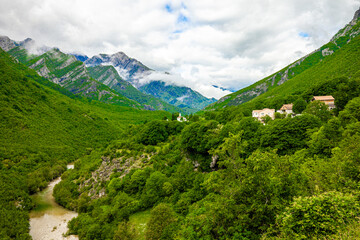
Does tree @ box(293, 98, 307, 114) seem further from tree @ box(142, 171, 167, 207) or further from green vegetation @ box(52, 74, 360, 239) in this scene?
tree @ box(142, 171, 167, 207)

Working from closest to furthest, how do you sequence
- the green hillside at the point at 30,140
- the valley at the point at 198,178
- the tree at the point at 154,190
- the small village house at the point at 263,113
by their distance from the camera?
the valley at the point at 198,178
the tree at the point at 154,190
the green hillside at the point at 30,140
the small village house at the point at 263,113

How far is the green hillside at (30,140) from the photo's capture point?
49.7 metres

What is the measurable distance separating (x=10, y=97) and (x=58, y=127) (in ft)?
99.3

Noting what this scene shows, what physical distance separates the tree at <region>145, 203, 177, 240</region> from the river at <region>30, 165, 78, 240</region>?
28724mm

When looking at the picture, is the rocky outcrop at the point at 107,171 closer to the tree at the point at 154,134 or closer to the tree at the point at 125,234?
the tree at the point at 154,134

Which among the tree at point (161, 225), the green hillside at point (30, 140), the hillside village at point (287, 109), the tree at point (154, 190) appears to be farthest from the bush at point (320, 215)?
the green hillside at point (30, 140)

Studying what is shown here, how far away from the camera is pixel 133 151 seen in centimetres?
5728

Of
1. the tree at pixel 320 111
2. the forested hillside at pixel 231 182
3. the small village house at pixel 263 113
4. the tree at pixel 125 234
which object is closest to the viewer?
the forested hillside at pixel 231 182

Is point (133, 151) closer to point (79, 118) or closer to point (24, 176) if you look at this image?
point (24, 176)

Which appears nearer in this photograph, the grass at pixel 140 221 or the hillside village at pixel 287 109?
the grass at pixel 140 221

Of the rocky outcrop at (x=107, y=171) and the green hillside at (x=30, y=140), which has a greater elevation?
the green hillside at (x=30, y=140)

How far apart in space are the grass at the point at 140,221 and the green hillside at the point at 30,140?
27527 mm

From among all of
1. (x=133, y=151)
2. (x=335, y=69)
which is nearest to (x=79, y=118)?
(x=133, y=151)

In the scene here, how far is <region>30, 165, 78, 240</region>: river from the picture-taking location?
143ft
